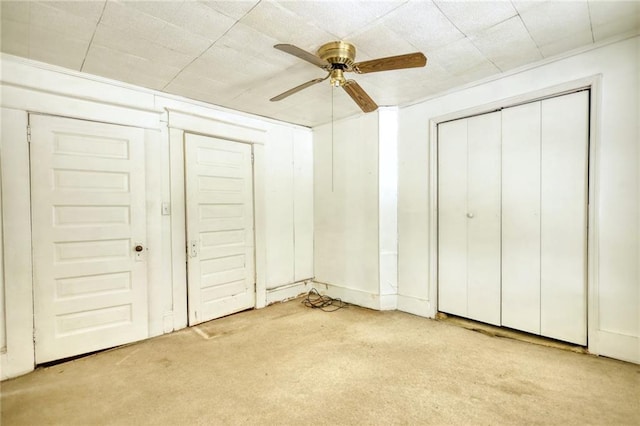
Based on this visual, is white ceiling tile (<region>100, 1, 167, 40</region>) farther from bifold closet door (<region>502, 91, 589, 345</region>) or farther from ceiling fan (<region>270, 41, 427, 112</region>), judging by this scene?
bifold closet door (<region>502, 91, 589, 345</region>)

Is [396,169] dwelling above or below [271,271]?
above

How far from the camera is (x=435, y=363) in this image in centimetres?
239

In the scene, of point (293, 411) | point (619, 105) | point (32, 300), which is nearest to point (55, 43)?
point (32, 300)

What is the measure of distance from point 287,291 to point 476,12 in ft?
11.9

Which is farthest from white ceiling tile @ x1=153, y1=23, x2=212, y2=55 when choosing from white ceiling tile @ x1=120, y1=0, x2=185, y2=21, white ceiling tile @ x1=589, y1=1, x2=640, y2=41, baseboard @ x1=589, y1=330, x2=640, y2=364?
baseboard @ x1=589, y1=330, x2=640, y2=364

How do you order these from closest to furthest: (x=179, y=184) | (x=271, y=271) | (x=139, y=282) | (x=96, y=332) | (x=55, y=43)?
(x=55, y=43)
(x=96, y=332)
(x=139, y=282)
(x=179, y=184)
(x=271, y=271)

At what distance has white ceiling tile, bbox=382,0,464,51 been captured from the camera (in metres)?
1.89

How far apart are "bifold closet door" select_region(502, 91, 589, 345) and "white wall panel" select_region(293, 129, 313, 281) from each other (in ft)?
8.25

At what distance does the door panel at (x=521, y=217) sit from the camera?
2.73 meters

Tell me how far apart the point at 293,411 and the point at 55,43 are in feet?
9.98

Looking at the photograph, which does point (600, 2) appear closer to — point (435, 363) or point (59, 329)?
point (435, 363)

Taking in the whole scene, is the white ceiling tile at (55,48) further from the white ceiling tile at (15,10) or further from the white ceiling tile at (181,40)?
the white ceiling tile at (181,40)

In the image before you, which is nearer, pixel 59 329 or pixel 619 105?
pixel 619 105

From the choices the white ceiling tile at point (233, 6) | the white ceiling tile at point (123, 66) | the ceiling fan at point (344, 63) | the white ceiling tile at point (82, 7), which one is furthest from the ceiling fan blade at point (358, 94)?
the white ceiling tile at point (82, 7)
